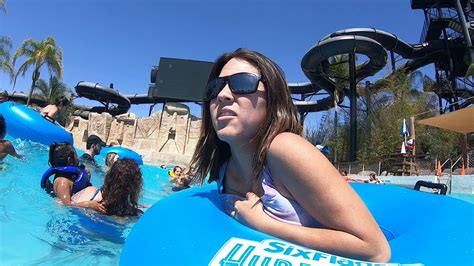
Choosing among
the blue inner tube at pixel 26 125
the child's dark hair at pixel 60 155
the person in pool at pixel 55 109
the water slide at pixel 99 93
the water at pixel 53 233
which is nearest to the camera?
the water at pixel 53 233

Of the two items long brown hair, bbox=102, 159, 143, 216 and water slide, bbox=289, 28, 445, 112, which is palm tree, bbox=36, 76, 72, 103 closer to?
water slide, bbox=289, 28, 445, 112

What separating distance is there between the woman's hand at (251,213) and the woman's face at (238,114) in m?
0.23

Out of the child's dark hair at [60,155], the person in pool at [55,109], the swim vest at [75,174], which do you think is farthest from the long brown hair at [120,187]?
the person in pool at [55,109]

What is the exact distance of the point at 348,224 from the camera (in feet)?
3.38

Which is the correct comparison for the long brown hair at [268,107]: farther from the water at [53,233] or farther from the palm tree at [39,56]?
the palm tree at [39,56]

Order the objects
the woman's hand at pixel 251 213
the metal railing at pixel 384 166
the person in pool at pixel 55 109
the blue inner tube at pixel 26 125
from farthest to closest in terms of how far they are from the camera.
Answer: the metal railing at pixel 384 166 < the person in pool at pixel 55 109 < the blue inner tube at pixel 26 125 < the woman's hand at pixel 251 213

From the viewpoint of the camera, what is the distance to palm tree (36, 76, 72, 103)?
27.7m

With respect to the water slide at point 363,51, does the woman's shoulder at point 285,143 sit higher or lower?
lower

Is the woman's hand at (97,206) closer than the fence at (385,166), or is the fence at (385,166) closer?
the woman's hand at (97,206)

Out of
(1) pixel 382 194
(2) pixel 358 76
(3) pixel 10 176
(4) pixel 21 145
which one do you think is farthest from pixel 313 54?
(1) pixel 382 194

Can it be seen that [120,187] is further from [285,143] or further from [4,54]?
[4,54]

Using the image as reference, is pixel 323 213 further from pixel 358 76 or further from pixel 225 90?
pixel 358 76

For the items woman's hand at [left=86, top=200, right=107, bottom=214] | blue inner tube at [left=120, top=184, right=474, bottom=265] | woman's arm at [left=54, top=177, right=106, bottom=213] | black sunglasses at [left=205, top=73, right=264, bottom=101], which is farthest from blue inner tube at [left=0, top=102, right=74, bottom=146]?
black sunglasses at [left=205, top=73, right=264, bottom=101]

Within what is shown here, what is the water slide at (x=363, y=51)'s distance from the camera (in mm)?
13898
